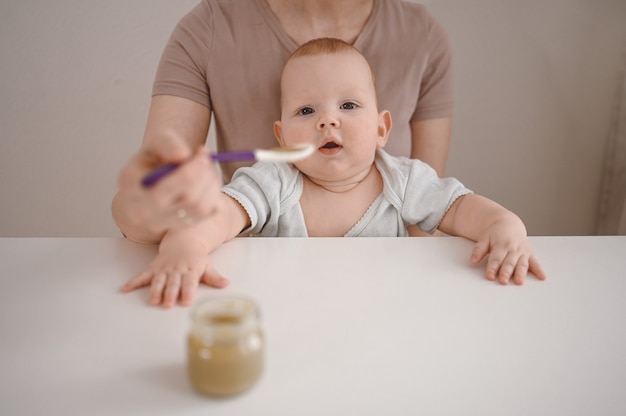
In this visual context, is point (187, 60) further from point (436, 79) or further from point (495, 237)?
point (495, 237)

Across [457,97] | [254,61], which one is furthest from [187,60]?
[457,97]

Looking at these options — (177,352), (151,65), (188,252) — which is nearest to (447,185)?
(188,252)

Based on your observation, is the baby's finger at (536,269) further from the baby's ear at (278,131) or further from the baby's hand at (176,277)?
the baby's ear at (278,131)

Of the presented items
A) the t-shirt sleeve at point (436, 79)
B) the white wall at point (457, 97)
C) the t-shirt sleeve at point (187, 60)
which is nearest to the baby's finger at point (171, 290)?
the t-shirt sleeve at point (187, 60)

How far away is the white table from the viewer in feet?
1.76

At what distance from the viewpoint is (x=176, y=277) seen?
29.4 inches

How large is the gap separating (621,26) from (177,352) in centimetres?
201

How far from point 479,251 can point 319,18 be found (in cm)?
77

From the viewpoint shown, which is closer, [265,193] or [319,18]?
[265,193]

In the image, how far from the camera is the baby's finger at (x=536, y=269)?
2.72 feet

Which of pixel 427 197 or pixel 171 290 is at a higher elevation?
pixel 427 197

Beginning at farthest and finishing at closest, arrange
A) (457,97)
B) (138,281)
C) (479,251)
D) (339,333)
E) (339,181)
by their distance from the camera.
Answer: (457,97) < (339,181) < (479,251) < (138,281) < (339,333)

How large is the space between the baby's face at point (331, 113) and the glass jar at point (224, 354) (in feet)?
1.94

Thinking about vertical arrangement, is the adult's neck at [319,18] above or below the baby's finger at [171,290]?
above
